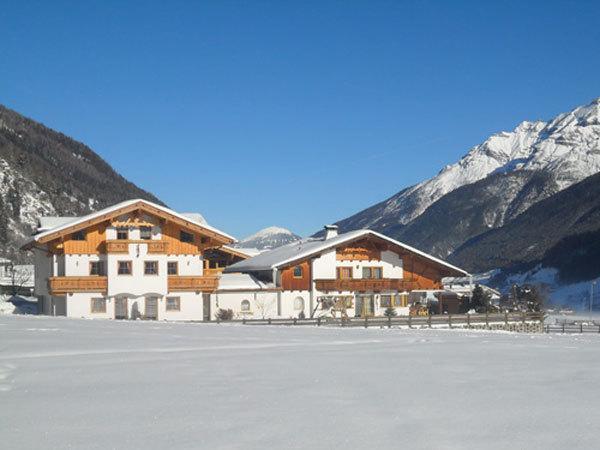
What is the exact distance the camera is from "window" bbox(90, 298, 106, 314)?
149ft

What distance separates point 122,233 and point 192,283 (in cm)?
501

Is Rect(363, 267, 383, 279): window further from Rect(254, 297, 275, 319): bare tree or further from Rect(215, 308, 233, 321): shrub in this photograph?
Rect(215, 308, 233, 321): shrub

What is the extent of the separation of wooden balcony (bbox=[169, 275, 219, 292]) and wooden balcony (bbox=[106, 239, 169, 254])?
71.2 inches

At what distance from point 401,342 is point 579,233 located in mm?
155988

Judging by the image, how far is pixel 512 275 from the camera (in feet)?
552

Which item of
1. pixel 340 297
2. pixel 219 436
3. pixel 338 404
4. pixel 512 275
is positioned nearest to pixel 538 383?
pixel 338 404

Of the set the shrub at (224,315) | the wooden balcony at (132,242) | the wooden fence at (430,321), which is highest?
the wooden balcony at (132,242)

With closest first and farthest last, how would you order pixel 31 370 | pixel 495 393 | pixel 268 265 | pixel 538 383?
pixel 495 393, pixel 538 383, pixel 31 370, pixel 268 265

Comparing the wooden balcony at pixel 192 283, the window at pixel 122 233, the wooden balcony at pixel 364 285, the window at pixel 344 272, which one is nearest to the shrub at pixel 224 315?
the wooden balcony at pixel 192 283

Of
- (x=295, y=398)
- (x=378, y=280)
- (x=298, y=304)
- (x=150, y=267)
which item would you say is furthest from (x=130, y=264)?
(x=295, y=398)

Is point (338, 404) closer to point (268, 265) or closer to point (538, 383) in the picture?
point (538, 383)

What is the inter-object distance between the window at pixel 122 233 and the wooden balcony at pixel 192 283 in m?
3.54

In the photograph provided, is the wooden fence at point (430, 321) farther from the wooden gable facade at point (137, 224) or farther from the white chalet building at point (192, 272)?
the wooden gable facade at point (137, 224)

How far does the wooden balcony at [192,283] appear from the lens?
47.0 metres
